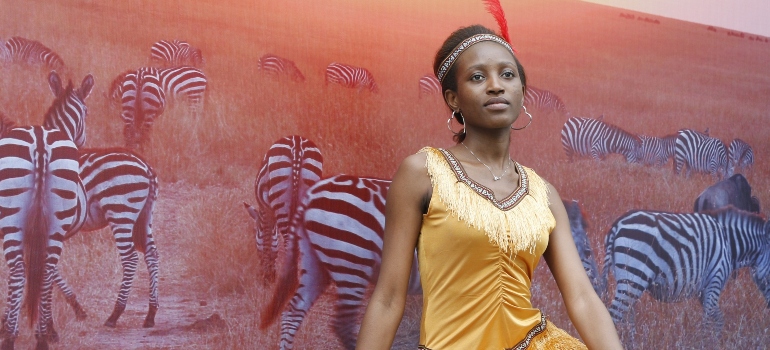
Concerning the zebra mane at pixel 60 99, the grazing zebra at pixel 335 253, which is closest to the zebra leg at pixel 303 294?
the grazing zebra at pixel 335 253

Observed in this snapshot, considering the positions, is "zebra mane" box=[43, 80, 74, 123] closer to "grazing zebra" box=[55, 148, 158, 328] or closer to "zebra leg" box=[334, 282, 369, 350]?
"grazing zebra" box=[55, 148, 158, 328]

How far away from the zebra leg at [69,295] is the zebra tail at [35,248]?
1.6 inches

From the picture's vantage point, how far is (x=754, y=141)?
12.4ft

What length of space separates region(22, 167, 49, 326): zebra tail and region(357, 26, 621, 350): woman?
94 centimetres

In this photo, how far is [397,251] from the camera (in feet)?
7.79

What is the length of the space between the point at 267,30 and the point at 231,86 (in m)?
0.24

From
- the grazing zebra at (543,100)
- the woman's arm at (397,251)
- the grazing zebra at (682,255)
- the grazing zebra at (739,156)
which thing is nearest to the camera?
the woman's arm at (397,251)

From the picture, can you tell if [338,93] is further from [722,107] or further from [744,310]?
[744,310]

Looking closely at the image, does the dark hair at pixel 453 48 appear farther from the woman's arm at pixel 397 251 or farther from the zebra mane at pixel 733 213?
the zebra mane at pixel 733 213

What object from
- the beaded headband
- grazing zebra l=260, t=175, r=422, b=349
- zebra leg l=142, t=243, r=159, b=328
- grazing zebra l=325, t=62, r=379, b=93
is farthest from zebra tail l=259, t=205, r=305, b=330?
the beaded headband

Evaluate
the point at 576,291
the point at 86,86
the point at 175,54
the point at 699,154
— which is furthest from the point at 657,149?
the point at 86,86

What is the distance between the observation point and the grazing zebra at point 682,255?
3488 millimetres

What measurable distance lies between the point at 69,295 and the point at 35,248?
17 cm

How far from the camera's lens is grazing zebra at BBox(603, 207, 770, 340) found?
3.49m
